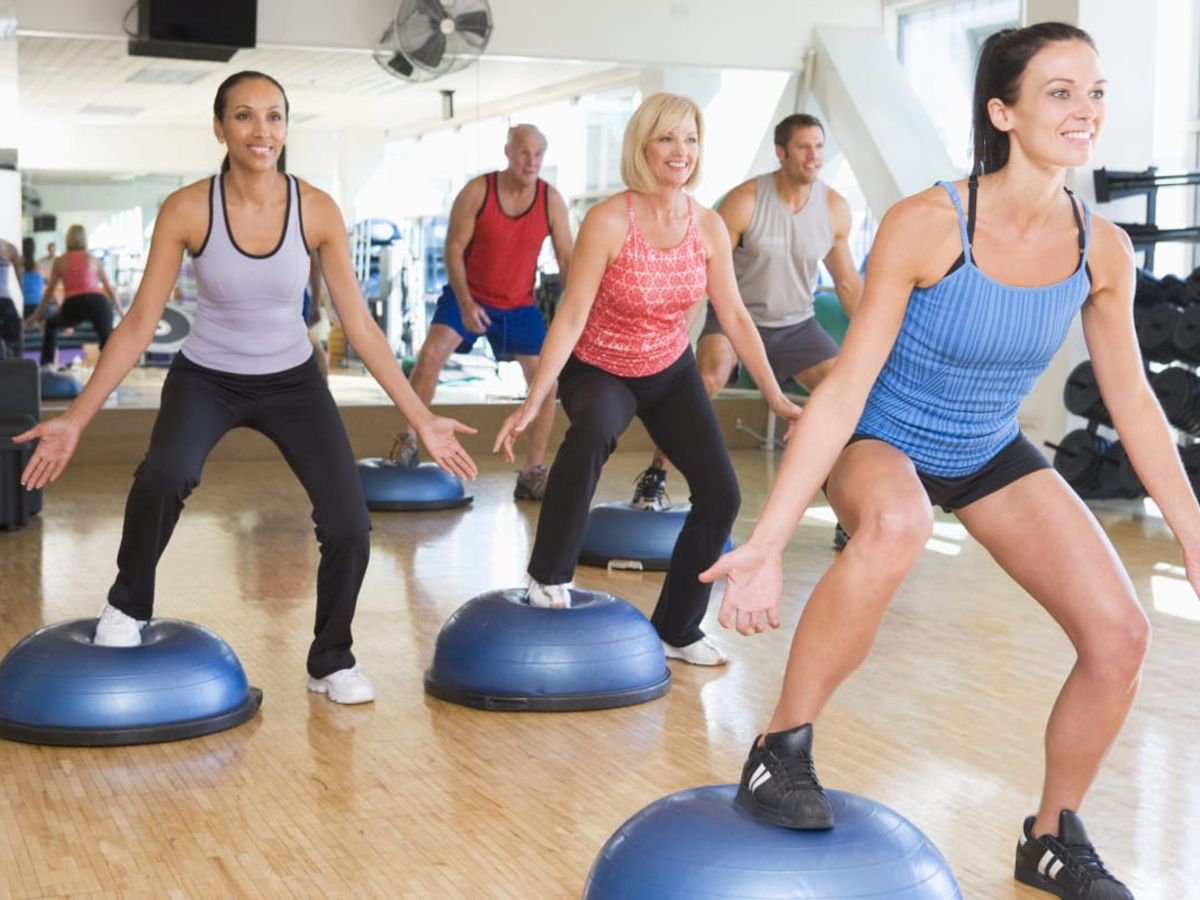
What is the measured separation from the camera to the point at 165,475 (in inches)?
124

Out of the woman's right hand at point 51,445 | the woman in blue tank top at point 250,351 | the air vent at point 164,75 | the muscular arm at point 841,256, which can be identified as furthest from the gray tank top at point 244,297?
the air vent at point 164,75

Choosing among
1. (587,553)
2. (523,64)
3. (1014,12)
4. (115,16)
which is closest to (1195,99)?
(1014,12)

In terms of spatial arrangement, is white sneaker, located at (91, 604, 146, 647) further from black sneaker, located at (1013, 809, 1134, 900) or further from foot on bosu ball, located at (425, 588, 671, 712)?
black sneaker, located at (1013, 809, 1134, 900)

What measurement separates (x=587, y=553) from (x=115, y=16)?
13.8 ft

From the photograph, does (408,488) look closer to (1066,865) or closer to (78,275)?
(78,275)

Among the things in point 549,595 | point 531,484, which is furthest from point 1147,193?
point 549,595

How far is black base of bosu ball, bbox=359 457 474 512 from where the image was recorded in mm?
6570

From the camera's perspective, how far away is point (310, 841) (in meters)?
2.62

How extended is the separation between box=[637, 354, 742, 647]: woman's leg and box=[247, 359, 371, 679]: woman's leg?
2.44ft

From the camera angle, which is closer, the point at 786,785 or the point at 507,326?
the point at 786,785

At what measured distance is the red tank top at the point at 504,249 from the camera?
21.0 ft

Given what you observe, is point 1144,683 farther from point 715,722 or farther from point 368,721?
point 368,721

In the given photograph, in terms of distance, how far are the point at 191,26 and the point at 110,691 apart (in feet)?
17.7

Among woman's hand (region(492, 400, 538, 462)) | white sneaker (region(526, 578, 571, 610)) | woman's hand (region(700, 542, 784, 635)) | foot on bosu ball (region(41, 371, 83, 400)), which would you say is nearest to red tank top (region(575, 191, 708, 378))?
woman's hand (region(492, 400, 538, 462))
